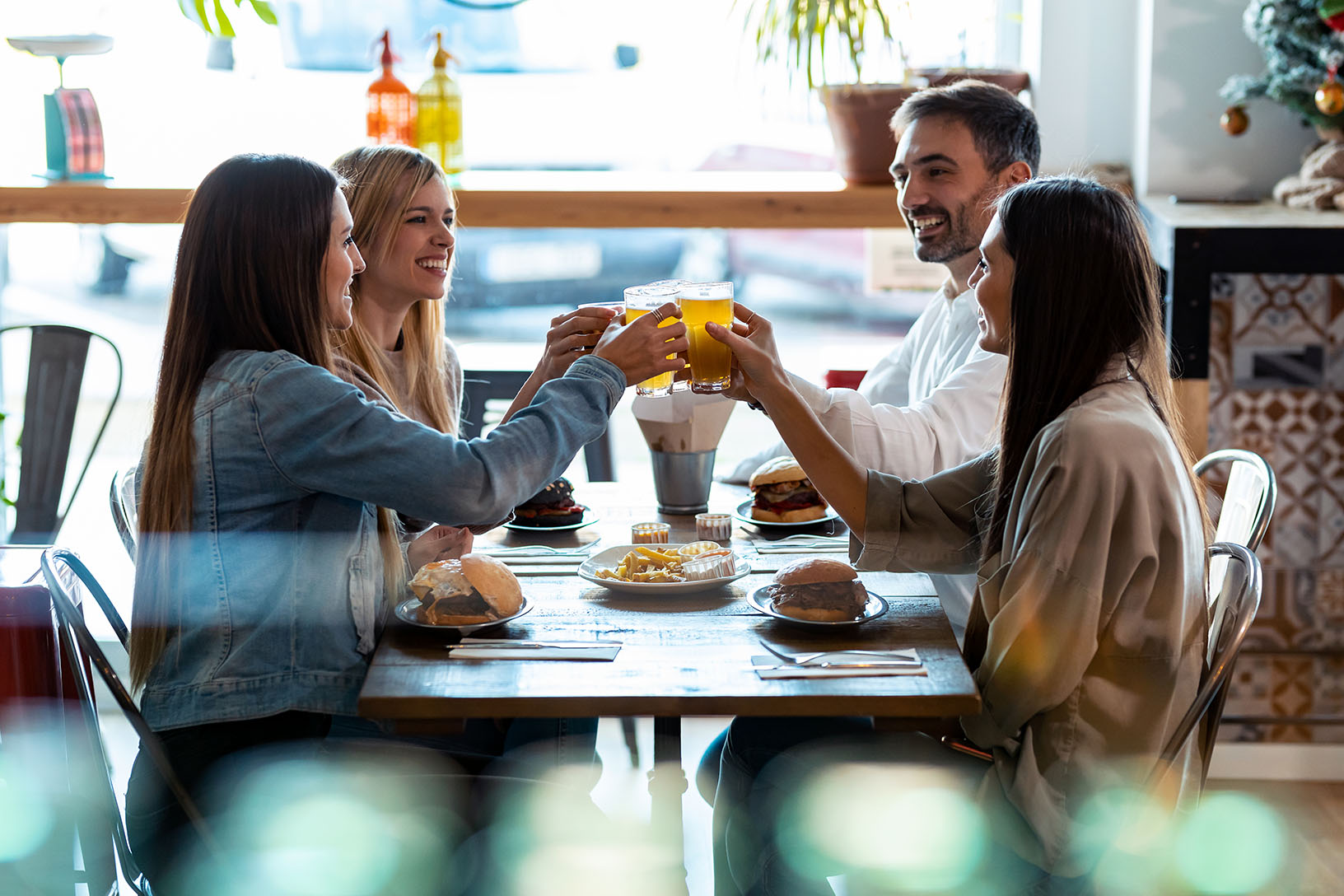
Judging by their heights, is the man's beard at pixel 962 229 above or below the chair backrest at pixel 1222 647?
above

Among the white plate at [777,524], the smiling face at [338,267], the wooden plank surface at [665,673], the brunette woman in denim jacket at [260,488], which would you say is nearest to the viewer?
the wooden plank surface at [665,673]

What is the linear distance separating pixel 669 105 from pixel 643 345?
74.3 inches

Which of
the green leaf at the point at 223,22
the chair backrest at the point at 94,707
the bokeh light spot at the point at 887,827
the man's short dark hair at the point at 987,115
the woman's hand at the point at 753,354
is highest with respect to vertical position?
the green leaf at the point at 223,22

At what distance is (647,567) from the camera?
167 cm

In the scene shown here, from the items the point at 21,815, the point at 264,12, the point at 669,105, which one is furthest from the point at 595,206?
the point at 21,815

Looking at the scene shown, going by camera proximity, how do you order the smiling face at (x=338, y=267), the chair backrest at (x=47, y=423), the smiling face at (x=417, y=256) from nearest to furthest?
the smiling face at (x=338, y=267)
the smiling face at (x=417, y=256)
the chair backrest at (x=47, y=423)

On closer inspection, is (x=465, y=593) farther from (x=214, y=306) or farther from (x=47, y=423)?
(x=47, y=423)

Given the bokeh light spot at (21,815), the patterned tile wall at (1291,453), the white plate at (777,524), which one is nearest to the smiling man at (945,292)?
the white plate at (777,524)

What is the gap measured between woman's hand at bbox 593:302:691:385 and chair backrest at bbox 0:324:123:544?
1.39 meters

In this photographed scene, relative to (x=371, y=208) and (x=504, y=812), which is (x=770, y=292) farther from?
(x=504, y=812)

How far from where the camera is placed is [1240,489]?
1.91 m

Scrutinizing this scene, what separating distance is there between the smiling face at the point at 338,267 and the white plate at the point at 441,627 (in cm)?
36

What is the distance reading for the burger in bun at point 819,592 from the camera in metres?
1.51

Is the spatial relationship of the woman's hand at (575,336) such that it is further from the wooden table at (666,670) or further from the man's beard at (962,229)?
the man's beard at (962,229)
